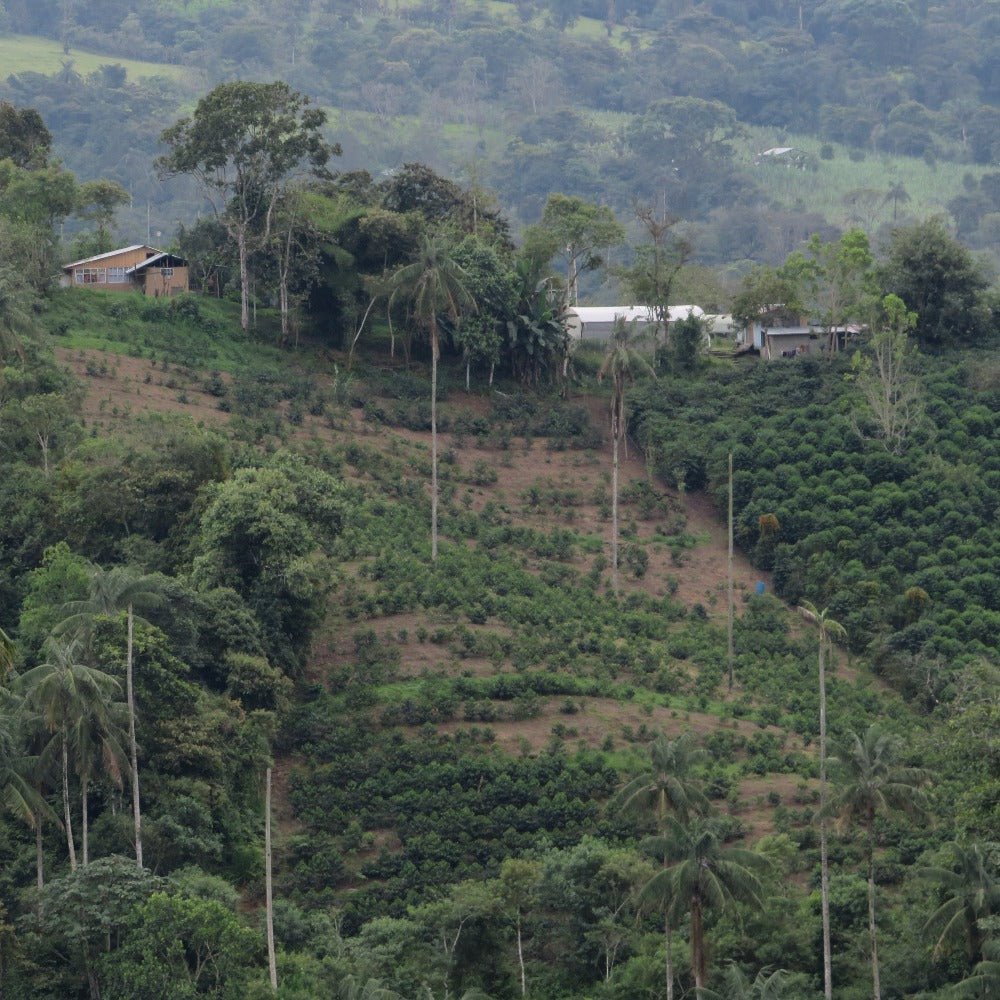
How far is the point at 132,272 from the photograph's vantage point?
79.5 meters

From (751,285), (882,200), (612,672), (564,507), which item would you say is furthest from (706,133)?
(612,672)

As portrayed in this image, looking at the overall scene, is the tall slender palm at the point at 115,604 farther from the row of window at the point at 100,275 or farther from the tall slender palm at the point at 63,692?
the row of window at the point at 100,275

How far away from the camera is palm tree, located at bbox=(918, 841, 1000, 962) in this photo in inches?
1578

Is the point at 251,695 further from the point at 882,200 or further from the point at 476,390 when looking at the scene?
the point at 882,200

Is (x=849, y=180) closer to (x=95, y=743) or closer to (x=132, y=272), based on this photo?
(x=132, y=272)

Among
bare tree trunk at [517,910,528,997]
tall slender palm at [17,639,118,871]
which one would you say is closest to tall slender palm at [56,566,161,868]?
tall slender palm at [17,639,118,871]

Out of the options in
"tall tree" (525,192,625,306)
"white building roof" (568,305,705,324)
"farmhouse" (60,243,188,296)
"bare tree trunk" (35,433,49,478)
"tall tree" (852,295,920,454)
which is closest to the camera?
"bare tree trunk" (35,433,49,478)

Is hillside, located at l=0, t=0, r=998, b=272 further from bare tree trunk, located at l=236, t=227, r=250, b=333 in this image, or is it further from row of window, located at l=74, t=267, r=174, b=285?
bare tree trunk, located at l=236, t=227, r=250, b=333

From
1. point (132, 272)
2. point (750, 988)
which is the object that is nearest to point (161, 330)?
point (132, 272)

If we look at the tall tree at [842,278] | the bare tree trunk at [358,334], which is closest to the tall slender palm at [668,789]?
the bare tree trunk at [358,334]

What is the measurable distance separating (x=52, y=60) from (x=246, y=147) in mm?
96041

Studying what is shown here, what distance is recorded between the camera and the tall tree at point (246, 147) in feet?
250

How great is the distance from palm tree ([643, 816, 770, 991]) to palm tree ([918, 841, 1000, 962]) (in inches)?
140

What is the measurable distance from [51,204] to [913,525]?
110 feet
